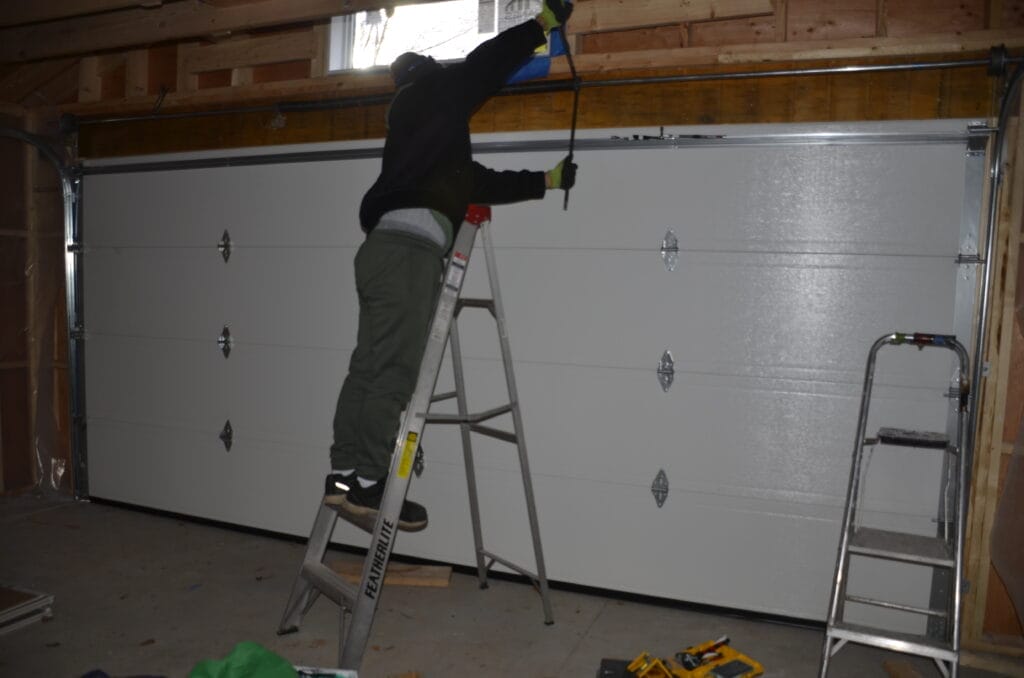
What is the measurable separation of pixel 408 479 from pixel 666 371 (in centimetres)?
146

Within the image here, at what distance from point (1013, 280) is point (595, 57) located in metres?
2.04

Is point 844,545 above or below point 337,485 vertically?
below

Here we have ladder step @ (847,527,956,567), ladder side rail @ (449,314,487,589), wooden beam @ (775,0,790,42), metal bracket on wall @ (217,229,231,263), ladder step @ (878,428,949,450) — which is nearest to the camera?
ladder step @ (847,527,956,567)

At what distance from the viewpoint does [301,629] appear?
3.28 meters

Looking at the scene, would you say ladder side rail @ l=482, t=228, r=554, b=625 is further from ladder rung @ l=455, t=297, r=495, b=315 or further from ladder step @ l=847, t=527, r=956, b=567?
ladder step @ l=847, t=527, r=956, b=567

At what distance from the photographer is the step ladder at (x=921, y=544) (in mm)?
2486

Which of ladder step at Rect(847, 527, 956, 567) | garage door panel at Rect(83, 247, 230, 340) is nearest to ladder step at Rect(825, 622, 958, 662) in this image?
ladder step at Rect(847, 527, 956, 567)

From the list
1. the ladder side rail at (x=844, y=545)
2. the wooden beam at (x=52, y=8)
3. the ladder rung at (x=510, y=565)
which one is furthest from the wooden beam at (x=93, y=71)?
the ladder side rail at (x=844, y=545)

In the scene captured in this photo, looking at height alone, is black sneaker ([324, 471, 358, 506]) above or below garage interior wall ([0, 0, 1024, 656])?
below

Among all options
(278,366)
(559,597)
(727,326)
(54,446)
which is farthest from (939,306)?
(54,446)

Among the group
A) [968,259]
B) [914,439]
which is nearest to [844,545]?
[914,439]

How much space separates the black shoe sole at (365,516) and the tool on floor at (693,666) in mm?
903

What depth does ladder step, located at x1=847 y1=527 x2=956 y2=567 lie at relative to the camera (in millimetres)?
Answer: 2572

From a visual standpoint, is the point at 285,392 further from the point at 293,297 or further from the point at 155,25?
the point at 155,25
